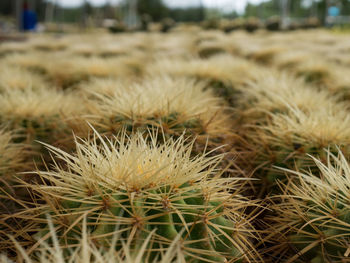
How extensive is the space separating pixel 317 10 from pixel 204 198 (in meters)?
47.5

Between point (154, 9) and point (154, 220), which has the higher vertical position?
point (154, 9)

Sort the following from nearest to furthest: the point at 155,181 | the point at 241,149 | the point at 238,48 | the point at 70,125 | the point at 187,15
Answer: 1. the point at 155,181
2. the point at 70,125
3. the point at 241,149
4. the point at 238,48
5. the point at 187,15

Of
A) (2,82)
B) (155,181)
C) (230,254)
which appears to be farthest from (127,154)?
(2,82)

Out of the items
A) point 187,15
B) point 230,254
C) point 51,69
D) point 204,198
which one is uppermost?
point 187,15

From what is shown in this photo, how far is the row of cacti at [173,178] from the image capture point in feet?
2.99

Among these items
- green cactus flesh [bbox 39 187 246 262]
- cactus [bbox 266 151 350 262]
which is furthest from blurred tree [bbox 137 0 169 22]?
green cactus flesh [bbox 39 187 246 262]

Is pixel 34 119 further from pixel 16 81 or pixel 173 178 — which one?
pixel 173 178

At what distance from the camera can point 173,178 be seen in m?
0.99

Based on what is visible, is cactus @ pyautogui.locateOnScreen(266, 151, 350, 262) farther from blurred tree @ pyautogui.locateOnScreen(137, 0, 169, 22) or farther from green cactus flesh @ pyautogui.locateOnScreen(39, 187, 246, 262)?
blurred tree @ pyautogui.locateOnScreen(137, 0, 169, 22)

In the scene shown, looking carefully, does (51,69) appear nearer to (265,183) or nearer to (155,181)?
(265,183)

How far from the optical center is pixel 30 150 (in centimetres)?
181

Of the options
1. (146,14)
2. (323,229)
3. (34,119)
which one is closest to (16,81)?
(34,119)

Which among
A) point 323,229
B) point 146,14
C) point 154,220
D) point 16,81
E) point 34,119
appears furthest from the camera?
point 146,14

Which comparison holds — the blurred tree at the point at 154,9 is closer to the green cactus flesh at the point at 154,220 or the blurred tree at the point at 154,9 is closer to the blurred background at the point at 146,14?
the blurred background at the point at 146,14
